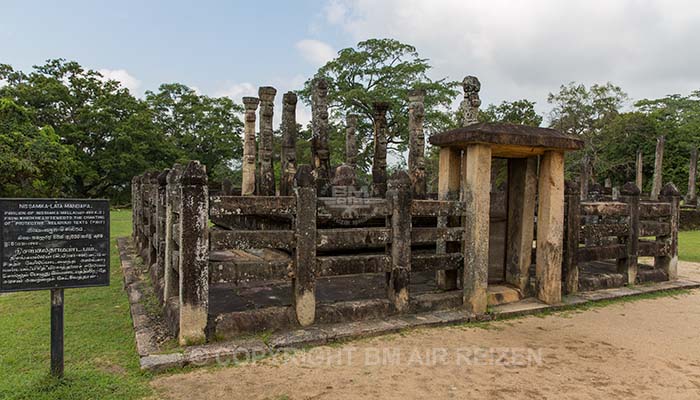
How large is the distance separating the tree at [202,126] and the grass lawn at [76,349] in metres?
28.9

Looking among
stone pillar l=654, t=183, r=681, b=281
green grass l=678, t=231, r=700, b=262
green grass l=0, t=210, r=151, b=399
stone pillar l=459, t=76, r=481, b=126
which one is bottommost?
green grass l=0, t=210, r=151, b=399

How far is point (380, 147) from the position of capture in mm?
10648

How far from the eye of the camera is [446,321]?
5.46 m

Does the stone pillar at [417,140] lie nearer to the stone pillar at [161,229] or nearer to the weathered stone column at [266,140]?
the weathered stone column at [266,140]

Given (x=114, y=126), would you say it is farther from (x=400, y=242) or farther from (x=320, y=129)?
(x=400, y=242)

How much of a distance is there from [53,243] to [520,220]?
18.9 ft

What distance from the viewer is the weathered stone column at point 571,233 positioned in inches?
269

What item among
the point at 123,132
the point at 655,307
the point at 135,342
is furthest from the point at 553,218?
the point at 123,132

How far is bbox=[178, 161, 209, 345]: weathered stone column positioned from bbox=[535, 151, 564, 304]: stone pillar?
15.0 ft

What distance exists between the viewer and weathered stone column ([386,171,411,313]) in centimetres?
552

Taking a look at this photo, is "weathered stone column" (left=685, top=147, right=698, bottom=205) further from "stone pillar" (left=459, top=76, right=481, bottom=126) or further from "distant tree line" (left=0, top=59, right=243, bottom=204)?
"distant tree line" (left=0, top=59, right=243, bottom=204)

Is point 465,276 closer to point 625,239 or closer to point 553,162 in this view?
point 553,162

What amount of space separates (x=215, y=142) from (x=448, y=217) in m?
31.2

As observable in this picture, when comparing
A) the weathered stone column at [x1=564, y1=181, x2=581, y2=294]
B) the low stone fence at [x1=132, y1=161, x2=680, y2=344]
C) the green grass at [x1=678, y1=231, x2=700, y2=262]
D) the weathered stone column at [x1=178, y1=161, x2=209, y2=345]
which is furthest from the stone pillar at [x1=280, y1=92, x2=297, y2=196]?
the green grass at [x1=678, y1=231, x2=700, y2=262]
